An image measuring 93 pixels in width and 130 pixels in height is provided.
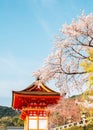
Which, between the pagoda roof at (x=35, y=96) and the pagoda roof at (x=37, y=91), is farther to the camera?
the pagoda roof at (x=37, y=91)

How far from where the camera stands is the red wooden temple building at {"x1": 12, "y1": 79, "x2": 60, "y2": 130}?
28203mm

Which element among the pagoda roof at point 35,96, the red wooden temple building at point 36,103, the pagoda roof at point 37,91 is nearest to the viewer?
the red wooden temple building at point 36,103

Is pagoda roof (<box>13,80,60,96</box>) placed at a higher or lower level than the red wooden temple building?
higher

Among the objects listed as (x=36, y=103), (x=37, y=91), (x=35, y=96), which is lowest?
(x=36, y=103)

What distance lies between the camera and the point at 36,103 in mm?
29266

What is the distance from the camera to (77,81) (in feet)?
42.8

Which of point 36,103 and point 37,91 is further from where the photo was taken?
point 37,91

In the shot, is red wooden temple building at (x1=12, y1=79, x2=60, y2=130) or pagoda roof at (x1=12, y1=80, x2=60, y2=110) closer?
red wooden temple building at (x1=12, y1=79, x2=60, y2=130)

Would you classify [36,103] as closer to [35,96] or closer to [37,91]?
[35,96]

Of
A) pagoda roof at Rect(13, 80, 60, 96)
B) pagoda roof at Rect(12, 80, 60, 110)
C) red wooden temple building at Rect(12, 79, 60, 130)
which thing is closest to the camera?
red wooden temple building at Rect(12, 79, 60, 130)

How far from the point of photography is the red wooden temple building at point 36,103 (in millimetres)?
28203

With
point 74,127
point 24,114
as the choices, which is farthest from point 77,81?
point 24,114

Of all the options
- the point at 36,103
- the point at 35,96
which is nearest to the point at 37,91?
the point at 35,96

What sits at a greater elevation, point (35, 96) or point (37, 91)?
point (37, 91)
